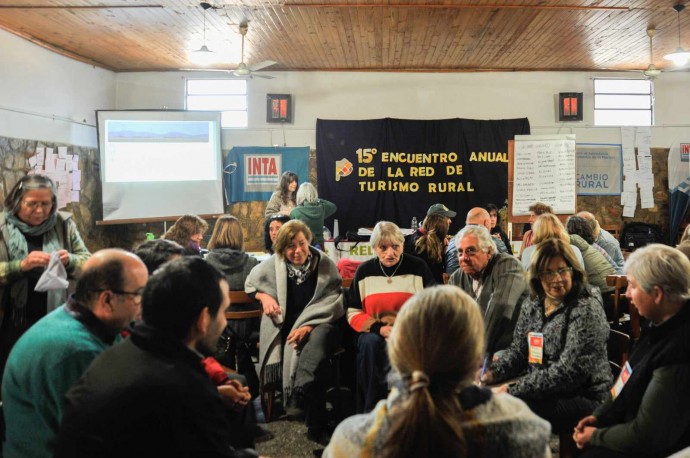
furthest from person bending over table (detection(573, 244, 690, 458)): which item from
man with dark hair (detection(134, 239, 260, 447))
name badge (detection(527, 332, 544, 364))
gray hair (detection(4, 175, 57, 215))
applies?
gray hair (detection(4, 175, 57, 215))

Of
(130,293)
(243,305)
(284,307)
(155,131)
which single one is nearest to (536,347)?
(284,307)

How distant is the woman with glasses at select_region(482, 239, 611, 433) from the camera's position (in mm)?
2293

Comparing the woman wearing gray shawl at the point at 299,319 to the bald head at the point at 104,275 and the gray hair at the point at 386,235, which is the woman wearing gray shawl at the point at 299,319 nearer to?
the gray hair at the point at 386,235

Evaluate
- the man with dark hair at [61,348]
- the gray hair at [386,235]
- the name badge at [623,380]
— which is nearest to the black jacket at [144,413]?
the man with dark hair at [61,348]

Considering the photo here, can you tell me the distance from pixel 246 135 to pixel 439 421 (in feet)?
25.9

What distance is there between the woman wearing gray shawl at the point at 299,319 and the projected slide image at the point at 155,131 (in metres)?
5.01

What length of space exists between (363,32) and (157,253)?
4782 mm

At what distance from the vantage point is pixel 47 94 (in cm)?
692

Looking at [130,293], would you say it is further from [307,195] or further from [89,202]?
[89,202]

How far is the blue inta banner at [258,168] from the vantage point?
27.9 feet

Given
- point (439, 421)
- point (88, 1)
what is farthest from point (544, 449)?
point (88, 1)

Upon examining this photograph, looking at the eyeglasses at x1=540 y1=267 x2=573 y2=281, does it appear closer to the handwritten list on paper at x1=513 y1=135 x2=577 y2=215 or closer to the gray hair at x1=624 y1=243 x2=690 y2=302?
the gray hair at x1=624 y1=243 x2=690 y2=302

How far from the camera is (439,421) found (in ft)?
3.56

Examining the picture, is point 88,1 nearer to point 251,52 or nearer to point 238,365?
point 251,52
